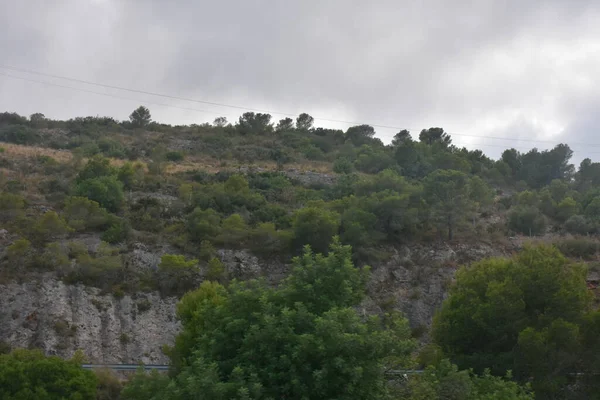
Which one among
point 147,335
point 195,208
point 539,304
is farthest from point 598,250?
point 147,335

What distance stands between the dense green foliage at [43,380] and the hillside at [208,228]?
350 inches

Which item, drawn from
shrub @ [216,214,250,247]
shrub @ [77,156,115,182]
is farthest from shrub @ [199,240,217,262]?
shrub @ [77,156,115,182]

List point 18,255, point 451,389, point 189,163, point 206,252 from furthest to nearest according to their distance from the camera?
point 189,163
point 206,252
point 18,255
point 451,389

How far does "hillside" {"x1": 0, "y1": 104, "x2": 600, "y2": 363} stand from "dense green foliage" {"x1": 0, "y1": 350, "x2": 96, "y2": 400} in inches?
350

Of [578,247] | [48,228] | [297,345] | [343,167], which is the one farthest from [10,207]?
[578,247]

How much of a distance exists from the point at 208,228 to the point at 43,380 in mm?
19157

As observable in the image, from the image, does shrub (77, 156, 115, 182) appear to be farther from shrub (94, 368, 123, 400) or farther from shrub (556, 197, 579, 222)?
shrub (556, 197, 579, 222)

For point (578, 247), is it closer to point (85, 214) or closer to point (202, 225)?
point (202, 225)

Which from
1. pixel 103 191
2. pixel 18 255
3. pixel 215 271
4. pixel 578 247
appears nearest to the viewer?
pixel 18 255

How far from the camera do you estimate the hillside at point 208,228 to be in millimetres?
31438

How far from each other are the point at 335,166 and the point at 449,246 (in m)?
19.6

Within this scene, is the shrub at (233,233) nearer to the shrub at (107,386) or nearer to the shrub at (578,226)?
the shrub at (107,386)

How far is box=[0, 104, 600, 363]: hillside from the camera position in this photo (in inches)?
1238

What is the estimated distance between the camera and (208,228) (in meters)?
38.2
